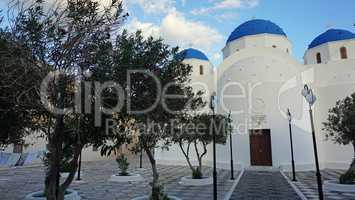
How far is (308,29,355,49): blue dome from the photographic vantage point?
1058 inches

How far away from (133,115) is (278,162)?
1675 cm

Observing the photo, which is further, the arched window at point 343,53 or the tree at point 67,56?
the arched window at point 343,53

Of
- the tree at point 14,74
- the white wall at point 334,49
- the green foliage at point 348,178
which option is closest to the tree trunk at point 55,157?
the tree at point 14,74

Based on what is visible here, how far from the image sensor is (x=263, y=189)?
13.4 m

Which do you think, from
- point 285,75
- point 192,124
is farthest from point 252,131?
point 192,124

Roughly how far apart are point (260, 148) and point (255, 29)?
38.9 ft

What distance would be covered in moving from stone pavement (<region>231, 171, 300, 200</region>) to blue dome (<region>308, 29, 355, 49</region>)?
54.8 ft

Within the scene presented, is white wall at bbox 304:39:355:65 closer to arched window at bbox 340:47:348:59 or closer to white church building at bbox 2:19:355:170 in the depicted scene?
arched window at bbox 340:47:348:59

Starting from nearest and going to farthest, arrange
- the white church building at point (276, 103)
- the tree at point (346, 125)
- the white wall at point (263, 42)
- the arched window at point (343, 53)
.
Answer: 1. the tree at point (346, 125)
2. the white church building at point (276, 103)
3. the arched window at point (343, 53)
4. the white wall at point (263, 42)

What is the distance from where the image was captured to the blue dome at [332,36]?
1058 inches

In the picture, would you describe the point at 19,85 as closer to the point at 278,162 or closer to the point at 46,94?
the point at 46,94

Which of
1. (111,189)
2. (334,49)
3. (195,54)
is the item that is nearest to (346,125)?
(111,189)

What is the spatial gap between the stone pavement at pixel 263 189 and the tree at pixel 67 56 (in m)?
7.58

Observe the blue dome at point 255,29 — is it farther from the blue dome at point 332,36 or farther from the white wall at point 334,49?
the white wall at point 334,49
